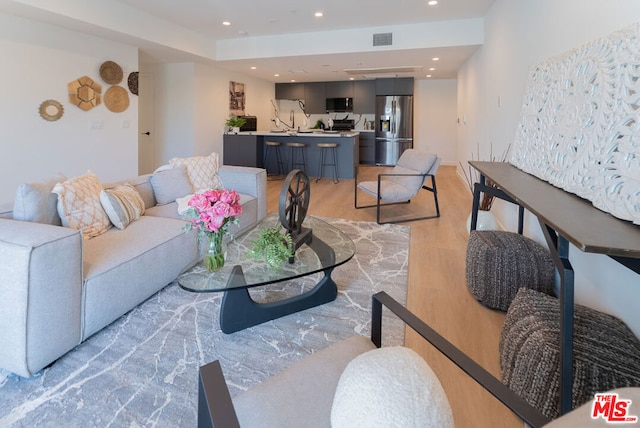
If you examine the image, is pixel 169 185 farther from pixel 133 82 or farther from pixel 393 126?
pixel 393 126

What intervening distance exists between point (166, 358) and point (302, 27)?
17.8 ft

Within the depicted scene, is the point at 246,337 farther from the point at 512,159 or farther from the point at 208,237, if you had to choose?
the point at 512,159

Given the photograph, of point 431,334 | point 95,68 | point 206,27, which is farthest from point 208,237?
point 206,27

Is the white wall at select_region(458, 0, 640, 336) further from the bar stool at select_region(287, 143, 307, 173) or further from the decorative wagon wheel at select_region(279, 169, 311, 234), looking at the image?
the bar stool at select_region(287, 143, 307, 173)

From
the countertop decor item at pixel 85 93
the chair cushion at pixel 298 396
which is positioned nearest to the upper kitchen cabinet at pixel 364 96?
the countertop decor item at pixel 85 93

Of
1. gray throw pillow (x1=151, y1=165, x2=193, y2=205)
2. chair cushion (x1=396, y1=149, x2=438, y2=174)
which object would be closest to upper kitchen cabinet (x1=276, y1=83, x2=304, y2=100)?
chair cushion (x1=396, y1=149, x2=438, y2=174)

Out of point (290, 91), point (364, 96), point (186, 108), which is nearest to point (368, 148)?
point (364, 96)

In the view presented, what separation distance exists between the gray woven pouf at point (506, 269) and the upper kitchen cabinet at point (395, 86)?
780 cm

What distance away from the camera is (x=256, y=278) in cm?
196

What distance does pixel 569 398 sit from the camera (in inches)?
49.0

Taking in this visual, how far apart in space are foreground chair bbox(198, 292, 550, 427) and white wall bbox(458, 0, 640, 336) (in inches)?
41.8

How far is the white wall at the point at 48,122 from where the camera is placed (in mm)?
4102

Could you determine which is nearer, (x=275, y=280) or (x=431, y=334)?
(x=431, y=334)

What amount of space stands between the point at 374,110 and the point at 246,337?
8777 mm
